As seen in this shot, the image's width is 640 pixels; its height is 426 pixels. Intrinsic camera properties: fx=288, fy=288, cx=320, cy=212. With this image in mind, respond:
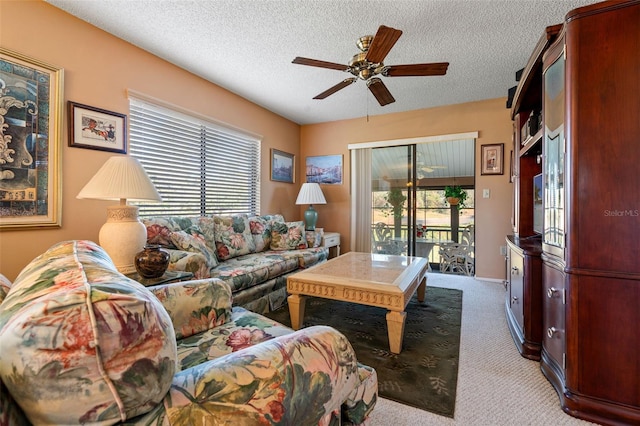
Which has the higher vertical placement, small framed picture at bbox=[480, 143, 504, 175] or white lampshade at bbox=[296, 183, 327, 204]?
small framed picture at bbox=[480, 143, 504, 175]

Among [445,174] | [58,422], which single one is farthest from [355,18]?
[445,174]

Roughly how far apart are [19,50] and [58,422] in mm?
2537

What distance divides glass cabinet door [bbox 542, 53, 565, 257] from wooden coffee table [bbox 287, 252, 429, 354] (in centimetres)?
88

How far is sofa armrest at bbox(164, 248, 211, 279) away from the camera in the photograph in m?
2.06

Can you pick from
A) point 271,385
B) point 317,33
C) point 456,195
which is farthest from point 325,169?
point 271,385

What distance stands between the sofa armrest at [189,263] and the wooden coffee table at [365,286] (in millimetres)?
636

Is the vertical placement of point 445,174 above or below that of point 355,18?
below

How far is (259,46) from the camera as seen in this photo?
2.53m

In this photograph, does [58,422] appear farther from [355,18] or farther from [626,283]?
[355,18]

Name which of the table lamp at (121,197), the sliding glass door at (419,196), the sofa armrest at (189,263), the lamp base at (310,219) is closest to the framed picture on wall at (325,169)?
the sliding glass door at (419,196)

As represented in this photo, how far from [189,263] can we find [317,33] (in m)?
2.05

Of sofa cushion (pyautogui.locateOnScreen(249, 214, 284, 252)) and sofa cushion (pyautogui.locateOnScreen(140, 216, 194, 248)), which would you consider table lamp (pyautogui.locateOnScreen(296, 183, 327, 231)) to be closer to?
sofa cushion (pyautogui.locateOnScreen(249, 214, 284, 252))

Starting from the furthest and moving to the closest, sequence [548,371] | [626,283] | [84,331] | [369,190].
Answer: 1. [369,190]
2. [548,371]
3. [626,283]
4. [84,331]

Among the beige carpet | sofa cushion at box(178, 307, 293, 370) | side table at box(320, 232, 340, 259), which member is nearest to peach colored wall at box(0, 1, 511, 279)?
side table at box(320, 232, 340, 259)
